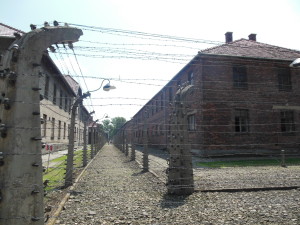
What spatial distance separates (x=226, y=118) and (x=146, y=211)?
39.3 feet

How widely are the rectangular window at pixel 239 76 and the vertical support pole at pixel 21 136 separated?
51.1ft

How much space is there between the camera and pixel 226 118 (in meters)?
15.3

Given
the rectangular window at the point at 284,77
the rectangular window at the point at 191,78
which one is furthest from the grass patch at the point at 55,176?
the rectangular window at the point at 284,77

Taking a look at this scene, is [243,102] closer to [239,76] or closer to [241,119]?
[241,119]

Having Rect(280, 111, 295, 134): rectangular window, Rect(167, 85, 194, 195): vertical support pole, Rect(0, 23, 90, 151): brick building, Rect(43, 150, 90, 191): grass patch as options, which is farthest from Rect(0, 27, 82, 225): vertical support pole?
Rect(280, 111, 295, 134): rectangular window

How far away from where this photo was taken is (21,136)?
2330 mm

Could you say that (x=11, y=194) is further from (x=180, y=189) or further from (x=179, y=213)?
(x=180, y=189)

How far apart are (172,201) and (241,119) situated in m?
12.2

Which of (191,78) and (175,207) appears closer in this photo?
(175,207)

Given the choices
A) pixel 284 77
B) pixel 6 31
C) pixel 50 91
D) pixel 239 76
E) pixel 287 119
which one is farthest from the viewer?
pixel 50 91

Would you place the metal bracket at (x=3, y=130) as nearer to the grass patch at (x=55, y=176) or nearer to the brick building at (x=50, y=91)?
the grass patch at (x=55, y=176)

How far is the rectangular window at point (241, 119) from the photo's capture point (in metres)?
15.8

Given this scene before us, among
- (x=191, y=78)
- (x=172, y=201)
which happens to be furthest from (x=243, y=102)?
(x=172, y=201)

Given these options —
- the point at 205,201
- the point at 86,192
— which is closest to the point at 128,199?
the point at 86,192
